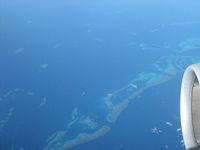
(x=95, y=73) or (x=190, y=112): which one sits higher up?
(x=190, y=112)

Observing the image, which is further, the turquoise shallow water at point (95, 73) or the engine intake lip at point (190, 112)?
the turquoise shallow water at point (95, 73)

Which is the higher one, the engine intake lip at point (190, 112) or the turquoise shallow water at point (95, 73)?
the engine intake lip at point (190, 112)

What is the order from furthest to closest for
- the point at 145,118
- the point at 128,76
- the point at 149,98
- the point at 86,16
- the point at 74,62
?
1. the point at 86,16
2. the point at 74,62
3. the point at 128,76
4. the point at 149,98
5. the point at 145,118

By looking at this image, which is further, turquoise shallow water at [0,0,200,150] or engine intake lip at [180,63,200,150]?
turquoise shallow water at [0,0,200,150]

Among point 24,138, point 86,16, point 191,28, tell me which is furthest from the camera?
point 86,16

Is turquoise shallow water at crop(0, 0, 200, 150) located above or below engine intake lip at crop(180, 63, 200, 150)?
below

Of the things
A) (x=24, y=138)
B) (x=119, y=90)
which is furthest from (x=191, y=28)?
(x=24, y=138)

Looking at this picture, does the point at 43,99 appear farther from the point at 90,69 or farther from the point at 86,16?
the point at 86,16

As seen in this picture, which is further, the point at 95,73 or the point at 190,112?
the point at 95,73
